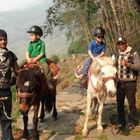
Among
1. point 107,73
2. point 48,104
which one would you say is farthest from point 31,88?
point 48,104

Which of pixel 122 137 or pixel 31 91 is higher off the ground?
pixel 31 91

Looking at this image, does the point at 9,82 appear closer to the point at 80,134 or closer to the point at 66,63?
the point at 80,134

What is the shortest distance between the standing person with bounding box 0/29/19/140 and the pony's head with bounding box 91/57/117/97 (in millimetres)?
1619

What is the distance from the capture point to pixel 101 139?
7703 mm

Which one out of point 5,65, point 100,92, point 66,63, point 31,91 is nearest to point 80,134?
point 100,92

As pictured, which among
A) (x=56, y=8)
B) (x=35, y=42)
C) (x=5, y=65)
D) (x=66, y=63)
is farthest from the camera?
(x=66, y=63)

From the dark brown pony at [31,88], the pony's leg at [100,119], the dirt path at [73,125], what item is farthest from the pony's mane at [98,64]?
the dirt path at [73,125]

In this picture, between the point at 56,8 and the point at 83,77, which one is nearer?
the point at 83,77

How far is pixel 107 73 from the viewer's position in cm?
704

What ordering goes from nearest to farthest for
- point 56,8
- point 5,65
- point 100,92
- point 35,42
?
point 5,65
point 100,92
point 35,42
point 56,8

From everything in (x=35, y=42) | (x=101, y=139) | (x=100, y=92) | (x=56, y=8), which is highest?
(x=56, y=8)

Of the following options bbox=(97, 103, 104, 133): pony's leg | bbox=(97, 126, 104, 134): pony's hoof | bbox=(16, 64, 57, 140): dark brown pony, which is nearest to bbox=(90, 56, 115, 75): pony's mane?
bbox=(97, 103, 104, 133): pony's leg

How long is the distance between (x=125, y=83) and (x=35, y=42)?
6.85ft

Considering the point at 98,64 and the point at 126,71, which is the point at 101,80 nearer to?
the point at 98,64
